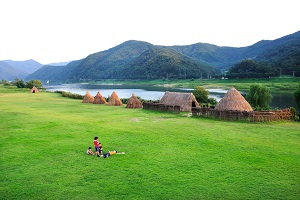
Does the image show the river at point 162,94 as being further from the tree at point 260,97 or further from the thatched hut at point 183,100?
the thatched hut at point 183,100

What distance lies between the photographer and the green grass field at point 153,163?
918 cm

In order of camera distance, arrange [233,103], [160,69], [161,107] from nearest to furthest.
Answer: [233,103] → [161,107] → [160,69]

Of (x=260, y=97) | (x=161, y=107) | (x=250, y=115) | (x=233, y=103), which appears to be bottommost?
(x=250, y=115)

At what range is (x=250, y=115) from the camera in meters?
21.8

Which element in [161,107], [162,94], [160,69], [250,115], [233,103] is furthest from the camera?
[160,69]

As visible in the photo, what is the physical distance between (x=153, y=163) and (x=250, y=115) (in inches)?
525

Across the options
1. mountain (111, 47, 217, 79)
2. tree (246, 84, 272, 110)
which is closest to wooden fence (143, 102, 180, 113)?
tree (246, 84, 272, 110)

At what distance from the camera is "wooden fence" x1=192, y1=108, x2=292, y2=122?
71.3ft

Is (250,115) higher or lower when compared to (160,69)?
lower

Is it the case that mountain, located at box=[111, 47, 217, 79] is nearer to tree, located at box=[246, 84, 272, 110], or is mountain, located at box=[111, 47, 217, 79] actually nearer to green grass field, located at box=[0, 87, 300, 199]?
tree, located at box=[246, 84, 272, 110]

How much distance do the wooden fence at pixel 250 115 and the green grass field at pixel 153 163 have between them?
208cm

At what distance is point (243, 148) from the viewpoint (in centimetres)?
→ 1416

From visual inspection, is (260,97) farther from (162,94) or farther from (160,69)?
(160,69)

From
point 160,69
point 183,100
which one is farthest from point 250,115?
point 160,69
